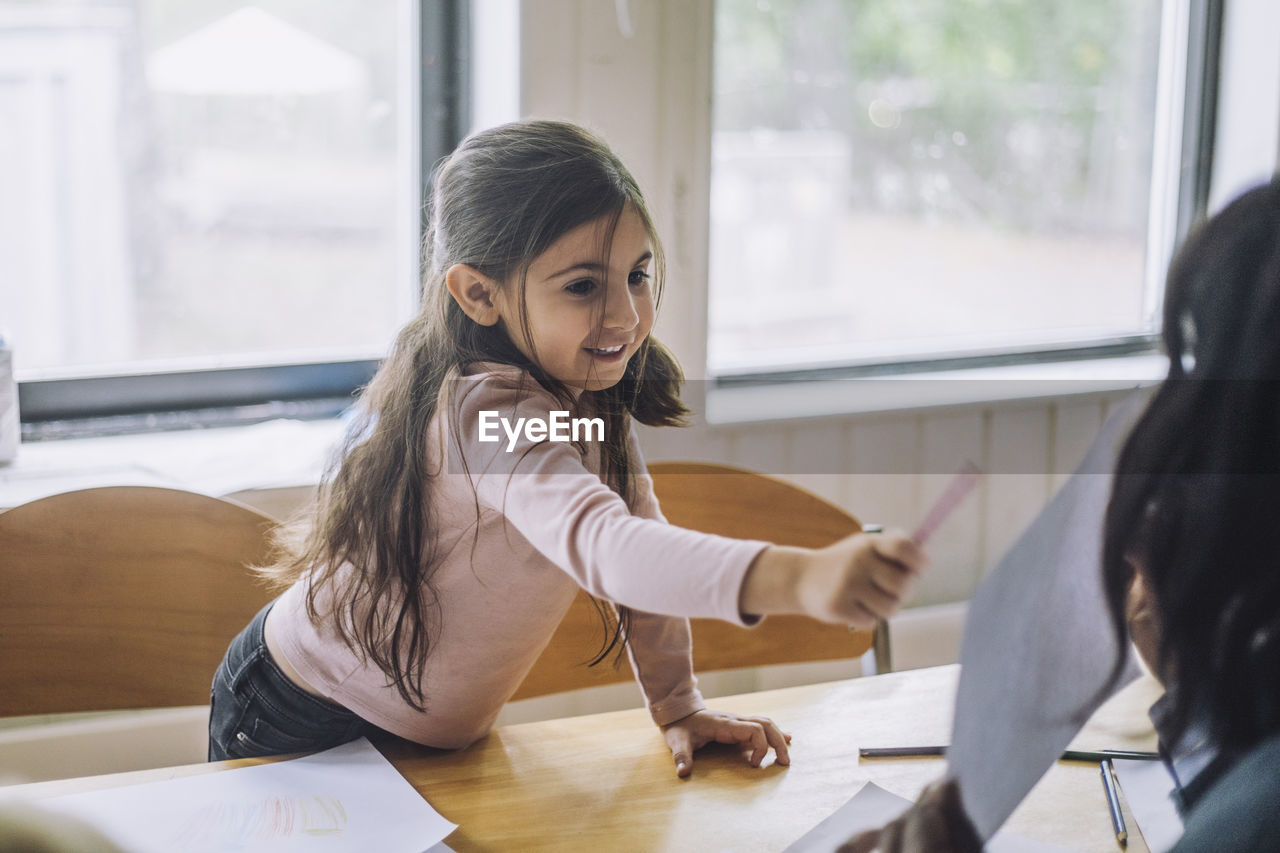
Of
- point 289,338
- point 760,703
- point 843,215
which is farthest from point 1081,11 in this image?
point 760,703

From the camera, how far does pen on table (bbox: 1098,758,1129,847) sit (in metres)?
0.58

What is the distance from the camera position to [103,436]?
1.27 metres

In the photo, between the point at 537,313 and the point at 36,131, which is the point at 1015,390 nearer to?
the point at 537,313

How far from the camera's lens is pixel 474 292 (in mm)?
493

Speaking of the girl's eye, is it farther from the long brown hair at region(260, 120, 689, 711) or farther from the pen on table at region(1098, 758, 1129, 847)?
the pen on table at region(1098, 758, 1129, 847)

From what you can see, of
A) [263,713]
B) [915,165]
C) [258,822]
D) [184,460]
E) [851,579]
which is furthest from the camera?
[915,165]

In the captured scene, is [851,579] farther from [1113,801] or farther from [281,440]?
[281,440]

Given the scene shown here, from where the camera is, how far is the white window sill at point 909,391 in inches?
27.9

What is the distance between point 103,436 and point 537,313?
0.96 meters

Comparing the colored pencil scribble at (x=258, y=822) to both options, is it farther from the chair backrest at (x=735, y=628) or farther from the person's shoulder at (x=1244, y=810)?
the person's shoulder at (x=1244, y=810)

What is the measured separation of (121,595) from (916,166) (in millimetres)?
1137

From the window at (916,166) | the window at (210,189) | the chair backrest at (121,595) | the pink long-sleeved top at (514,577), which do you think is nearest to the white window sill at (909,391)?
the pink long-sleeved top at (514,577)

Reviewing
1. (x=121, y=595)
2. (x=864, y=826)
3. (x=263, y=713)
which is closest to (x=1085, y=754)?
(x=864, y=826)

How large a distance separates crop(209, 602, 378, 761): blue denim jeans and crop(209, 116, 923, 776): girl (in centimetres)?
2
